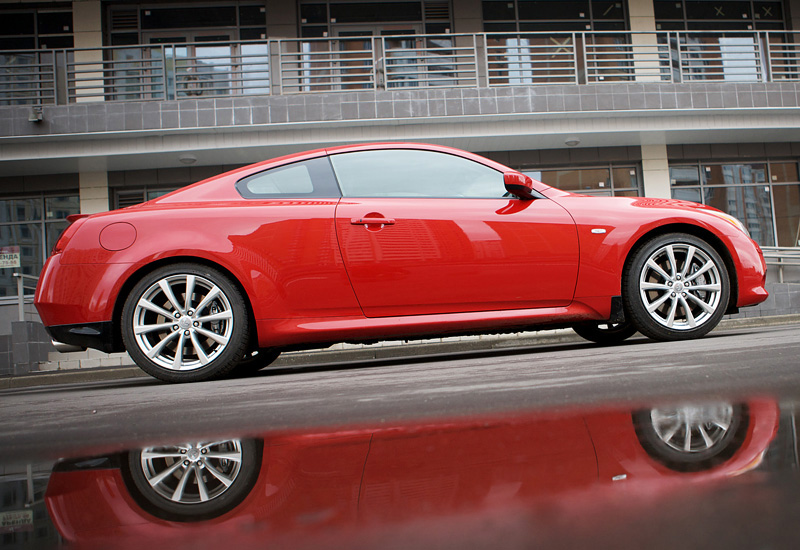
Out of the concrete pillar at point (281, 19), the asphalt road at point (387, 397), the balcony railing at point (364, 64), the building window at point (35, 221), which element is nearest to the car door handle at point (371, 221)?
the asphalt road at point (387, 397)

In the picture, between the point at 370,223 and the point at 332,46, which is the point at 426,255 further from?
the point at 332,46

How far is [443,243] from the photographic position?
3402 millimetres

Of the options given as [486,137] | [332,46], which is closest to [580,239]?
[486,137]

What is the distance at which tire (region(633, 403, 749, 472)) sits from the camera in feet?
2.60

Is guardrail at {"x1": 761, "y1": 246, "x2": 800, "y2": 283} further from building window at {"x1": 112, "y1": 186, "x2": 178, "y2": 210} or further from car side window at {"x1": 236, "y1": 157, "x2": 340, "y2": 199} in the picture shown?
building window at {"x1": 112, "y1": 186, "x2": 178, "y2": 210}

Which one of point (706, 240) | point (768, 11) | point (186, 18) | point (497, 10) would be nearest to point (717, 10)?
point (768, 11)

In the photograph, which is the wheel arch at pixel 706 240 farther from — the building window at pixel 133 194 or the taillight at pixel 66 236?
the building window at pixel 133 194

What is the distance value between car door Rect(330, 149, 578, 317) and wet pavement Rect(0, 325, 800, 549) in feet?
5.25

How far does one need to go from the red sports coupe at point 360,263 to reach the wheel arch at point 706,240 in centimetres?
2

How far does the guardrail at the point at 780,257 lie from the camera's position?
13610mm

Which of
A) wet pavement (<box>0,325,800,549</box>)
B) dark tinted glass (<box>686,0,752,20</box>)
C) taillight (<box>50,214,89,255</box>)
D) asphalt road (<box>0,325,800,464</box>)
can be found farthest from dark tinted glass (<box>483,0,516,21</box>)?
wet pavement (<box>0,325,800,549</box>)

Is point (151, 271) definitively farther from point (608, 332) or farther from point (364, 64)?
point (364, 64)

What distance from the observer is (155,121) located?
1295 centimetres

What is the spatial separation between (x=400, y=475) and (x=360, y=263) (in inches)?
99.7
